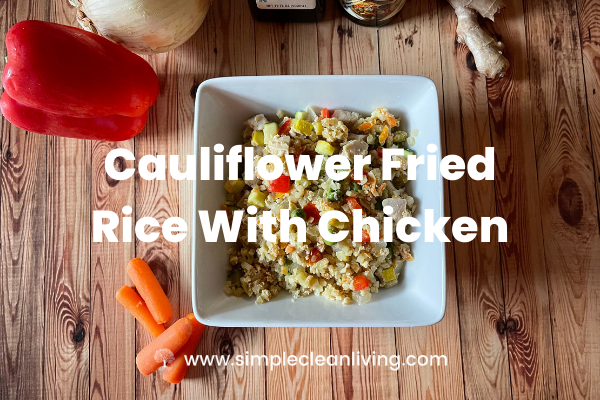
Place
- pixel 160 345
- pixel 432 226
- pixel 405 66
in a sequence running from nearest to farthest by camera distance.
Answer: pixel 432 226
pixel 160 345
pixel 405 66

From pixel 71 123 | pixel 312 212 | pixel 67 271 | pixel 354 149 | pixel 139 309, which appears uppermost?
pixel 71 123

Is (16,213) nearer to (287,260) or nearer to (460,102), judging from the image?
(287,260)

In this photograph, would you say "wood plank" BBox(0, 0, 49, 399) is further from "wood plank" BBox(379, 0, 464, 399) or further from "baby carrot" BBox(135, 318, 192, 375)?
"wood plank" BBox(379, 0, 464, 399)

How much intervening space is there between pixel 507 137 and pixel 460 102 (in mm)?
172

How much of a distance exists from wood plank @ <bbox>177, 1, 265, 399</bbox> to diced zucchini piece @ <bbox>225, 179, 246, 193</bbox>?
0.19m

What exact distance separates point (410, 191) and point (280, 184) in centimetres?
34

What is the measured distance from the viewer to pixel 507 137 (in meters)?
1.38

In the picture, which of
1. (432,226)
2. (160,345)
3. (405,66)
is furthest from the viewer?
(405,66)

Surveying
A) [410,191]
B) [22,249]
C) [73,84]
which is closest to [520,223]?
[410,191]

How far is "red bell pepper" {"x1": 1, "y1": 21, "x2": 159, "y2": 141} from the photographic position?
3.68ft

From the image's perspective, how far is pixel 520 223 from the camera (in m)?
1.36

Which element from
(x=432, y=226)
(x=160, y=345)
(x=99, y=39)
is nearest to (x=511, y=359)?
(x=432, y=226)

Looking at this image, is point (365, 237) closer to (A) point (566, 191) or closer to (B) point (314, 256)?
(B) point (314, 256)

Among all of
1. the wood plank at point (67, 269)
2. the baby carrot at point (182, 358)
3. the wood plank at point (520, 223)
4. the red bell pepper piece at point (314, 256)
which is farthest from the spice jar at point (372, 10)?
the baby carrot at point (182, 358)
